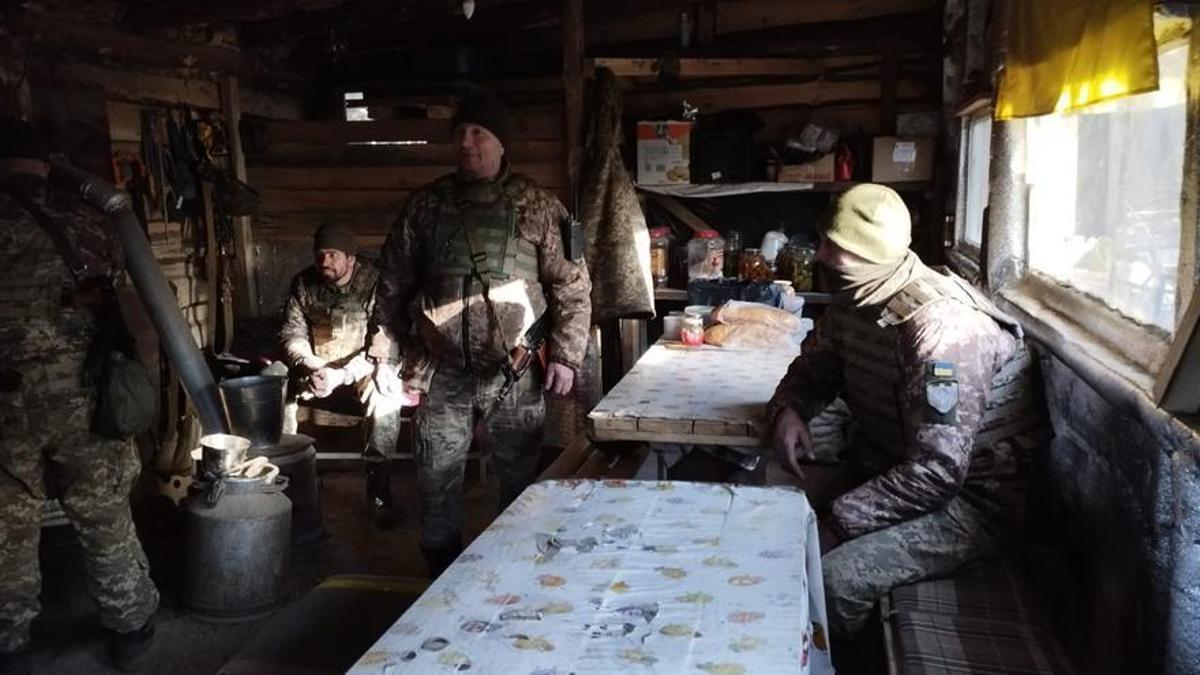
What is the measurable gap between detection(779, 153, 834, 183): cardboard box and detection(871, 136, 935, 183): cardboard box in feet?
0.95

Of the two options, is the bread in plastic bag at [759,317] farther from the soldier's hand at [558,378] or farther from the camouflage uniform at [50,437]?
the camouflage uniform at [50,437]

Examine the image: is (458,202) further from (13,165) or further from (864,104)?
(864,104)

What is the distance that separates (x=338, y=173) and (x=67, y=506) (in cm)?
347

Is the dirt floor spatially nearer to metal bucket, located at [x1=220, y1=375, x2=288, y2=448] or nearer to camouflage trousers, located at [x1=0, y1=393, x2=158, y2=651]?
camouflage trousers, located at [x1=0, y1=393, x2=158, y2=651]

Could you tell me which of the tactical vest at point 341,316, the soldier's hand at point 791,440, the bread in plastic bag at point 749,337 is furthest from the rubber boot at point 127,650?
the bread in plastic bag at point 749,337

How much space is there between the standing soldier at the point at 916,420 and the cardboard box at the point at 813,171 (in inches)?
122

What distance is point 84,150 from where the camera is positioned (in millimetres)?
5090

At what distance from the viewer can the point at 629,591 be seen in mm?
1907

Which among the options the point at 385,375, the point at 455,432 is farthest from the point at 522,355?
the point at 385,375

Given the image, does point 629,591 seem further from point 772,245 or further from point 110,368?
point 772,245

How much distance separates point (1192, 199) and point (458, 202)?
103 inches

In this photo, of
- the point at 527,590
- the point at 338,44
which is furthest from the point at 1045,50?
the point at 338,44

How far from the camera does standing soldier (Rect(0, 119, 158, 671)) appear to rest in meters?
3.47

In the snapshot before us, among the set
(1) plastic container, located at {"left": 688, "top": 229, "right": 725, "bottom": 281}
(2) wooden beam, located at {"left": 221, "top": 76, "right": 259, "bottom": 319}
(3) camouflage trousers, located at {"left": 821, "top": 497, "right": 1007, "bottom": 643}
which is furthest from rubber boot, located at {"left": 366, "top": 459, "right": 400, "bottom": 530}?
(3) camouflage trousers, located at {"left": 821, "top": 497, "right": 1007, "bottom": 643}
